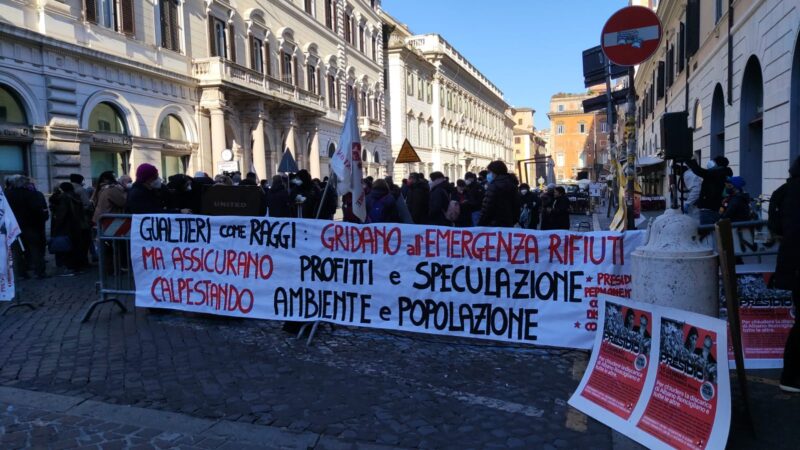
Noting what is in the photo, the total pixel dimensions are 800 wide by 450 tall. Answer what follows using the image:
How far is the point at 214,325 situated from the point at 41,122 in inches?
508

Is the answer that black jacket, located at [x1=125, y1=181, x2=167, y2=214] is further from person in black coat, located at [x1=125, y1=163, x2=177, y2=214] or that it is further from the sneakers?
the sneakers

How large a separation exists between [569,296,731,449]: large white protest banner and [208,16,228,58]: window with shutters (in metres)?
23.7

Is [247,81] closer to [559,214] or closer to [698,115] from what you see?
[559,214]

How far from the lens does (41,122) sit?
1572 centimetres

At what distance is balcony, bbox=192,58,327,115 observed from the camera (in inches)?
900

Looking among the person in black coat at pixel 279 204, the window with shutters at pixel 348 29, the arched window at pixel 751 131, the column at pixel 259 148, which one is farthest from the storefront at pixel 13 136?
the window with shutters at pixel 348 29

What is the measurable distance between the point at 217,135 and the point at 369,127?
1861cm

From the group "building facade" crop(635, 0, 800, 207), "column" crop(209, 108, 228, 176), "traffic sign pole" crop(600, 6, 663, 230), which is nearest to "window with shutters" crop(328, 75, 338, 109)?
"column" crop(209, 108, 228, 176)

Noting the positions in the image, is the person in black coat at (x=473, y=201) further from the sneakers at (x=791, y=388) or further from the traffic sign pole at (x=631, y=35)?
the sneakers at (x=791, y=388)

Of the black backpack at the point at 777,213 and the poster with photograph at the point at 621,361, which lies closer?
the poster with photograph at the point at 621,361

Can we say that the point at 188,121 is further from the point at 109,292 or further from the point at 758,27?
the point at 758,27

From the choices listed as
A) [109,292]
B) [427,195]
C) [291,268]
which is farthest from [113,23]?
[291,268]

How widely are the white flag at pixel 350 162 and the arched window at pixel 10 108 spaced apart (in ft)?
42.4

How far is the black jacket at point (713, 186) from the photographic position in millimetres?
7910
